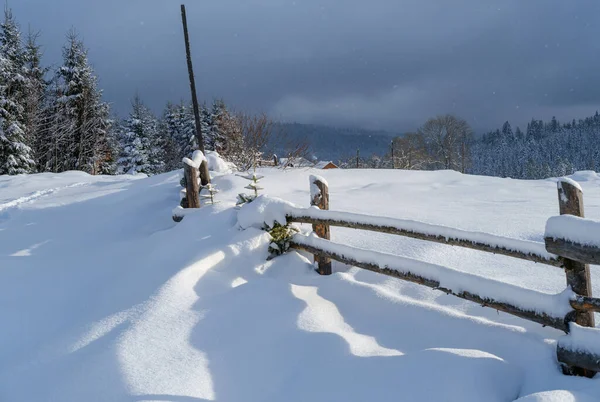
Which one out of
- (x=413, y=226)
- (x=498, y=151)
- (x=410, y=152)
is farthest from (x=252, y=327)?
(x=498, y=151)

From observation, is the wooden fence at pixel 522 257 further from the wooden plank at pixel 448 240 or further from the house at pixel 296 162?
the house at pixel 296 162

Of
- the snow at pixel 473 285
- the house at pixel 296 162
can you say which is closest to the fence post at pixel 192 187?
the snow at pixel 473 285

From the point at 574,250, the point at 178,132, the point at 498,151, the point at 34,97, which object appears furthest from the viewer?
the point at 498,151

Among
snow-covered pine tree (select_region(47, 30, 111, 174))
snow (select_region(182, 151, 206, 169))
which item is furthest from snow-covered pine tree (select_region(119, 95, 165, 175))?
snow (select_region(182, 151, 206, 169))

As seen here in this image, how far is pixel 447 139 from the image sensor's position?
5262 centimetres

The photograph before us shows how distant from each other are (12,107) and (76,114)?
5082 mm

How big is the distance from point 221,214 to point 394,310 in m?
3.07

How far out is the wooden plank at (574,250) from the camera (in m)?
2.40

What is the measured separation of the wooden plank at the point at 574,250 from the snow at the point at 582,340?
1.41 feet

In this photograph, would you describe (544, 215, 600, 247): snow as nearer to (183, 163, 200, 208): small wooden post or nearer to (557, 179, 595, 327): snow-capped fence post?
(557, 179, 595, 327): snow-capped fence post

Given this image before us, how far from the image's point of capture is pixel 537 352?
2715mm

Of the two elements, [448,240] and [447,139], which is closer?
[448,240]

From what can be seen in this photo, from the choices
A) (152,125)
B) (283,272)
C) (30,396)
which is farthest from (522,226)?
(152,125)

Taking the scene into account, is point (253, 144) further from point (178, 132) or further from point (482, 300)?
point (178, 132)
